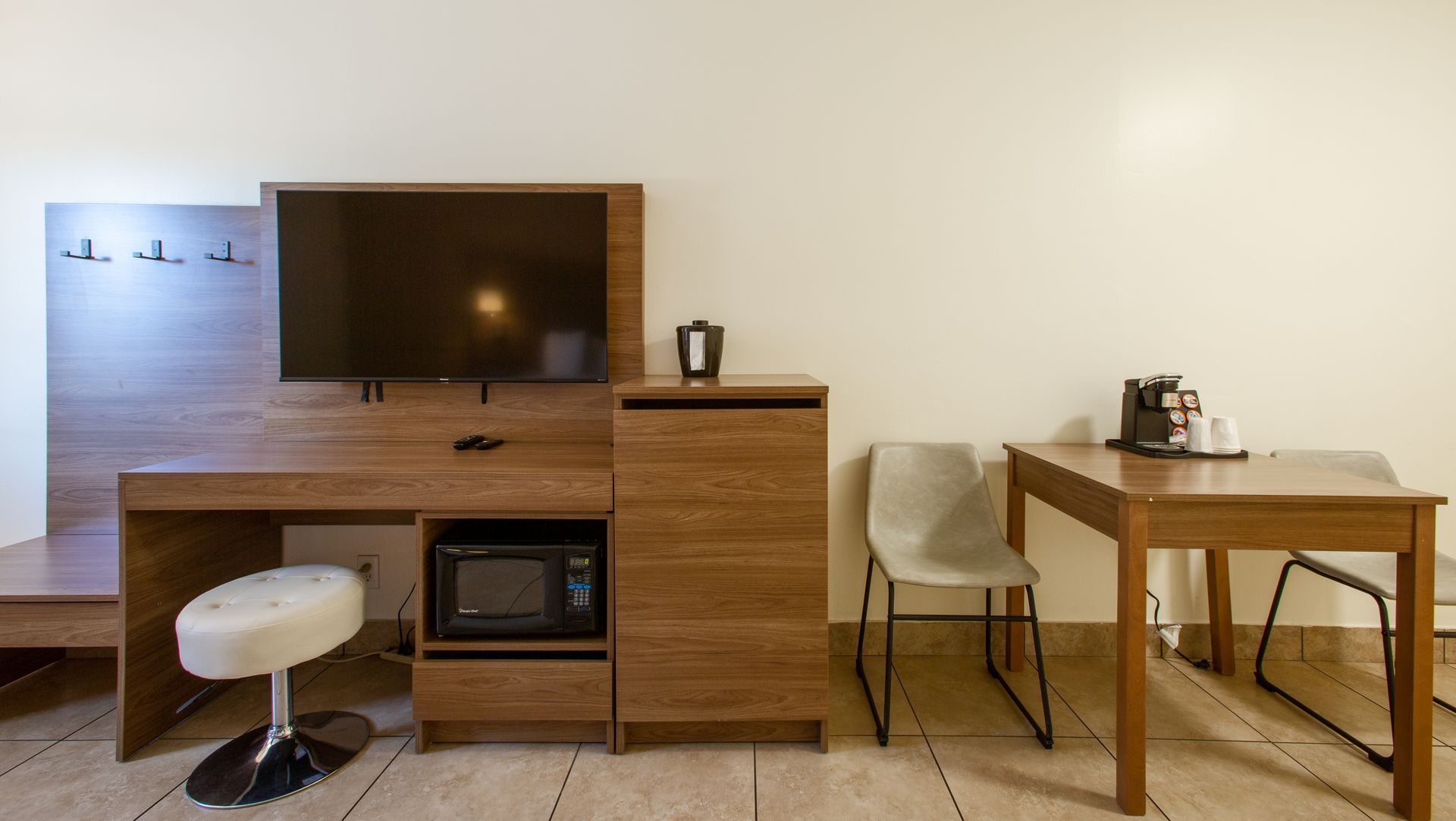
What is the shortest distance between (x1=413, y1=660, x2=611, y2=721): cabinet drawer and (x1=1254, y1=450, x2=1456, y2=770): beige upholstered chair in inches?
77.7

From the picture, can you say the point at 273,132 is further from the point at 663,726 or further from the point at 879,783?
the point at 879,783

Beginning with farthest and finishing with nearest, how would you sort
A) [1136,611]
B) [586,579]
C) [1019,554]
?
[1019,554] → [586,579] → [1136,611]

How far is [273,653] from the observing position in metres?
1.51

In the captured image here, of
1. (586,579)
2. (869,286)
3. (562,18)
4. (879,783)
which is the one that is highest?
(562,18)

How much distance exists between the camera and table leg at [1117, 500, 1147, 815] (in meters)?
1.52

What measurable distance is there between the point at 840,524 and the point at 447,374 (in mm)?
1471

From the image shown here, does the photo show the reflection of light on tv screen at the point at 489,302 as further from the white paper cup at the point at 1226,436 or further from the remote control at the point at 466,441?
the white paper cup at the point at 1226,436

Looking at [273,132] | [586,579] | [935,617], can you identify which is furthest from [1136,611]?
[273,132]

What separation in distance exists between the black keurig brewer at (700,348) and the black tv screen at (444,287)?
0.88 ft

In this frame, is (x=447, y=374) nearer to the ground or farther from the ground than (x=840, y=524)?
farther from the ground

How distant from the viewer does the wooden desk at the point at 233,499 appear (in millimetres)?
1688

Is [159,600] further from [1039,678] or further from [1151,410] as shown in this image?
[1151,410]

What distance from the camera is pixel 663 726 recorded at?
5.95 feet

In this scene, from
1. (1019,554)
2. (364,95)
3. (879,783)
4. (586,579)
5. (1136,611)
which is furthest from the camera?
(364,95)
